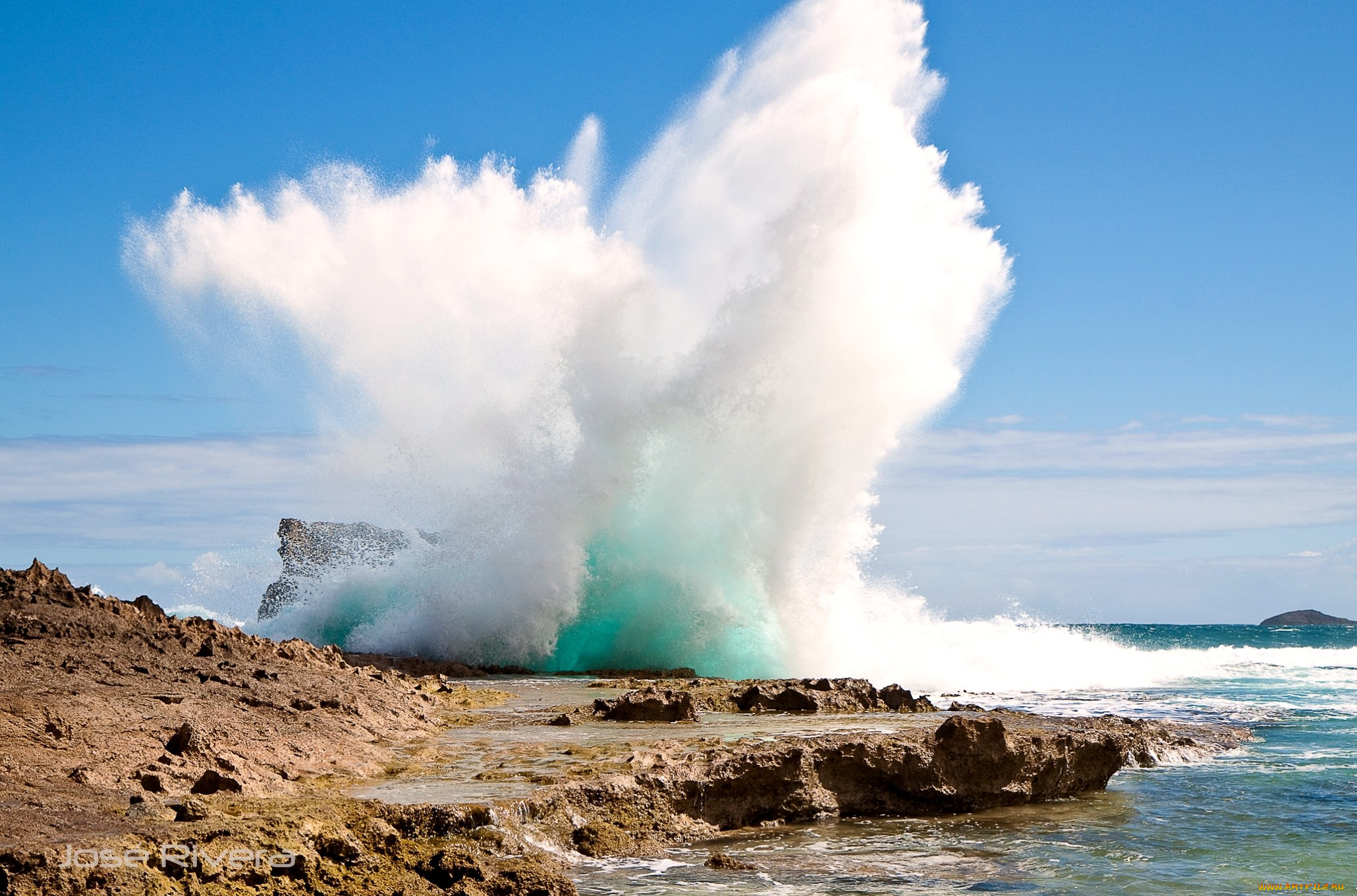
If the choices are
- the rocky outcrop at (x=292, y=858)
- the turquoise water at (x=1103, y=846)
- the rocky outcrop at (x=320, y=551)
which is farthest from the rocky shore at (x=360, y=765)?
the rocky outcrop at (x=320, y=551)

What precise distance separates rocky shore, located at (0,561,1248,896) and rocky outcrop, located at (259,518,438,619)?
1376 cm

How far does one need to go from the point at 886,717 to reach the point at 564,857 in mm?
5271

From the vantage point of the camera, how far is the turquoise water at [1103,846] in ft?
20.5

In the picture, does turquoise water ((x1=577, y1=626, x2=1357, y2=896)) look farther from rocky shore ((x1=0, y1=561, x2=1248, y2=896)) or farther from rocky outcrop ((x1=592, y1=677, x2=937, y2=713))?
rocky outcrop ((x1=592, y1=677, x2=937, y2=713))

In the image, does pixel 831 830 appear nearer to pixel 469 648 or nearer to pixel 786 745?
pixel 786 745

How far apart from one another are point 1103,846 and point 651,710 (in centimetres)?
457

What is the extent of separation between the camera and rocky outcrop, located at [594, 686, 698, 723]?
10.6m

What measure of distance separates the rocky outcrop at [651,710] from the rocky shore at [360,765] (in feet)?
0.06

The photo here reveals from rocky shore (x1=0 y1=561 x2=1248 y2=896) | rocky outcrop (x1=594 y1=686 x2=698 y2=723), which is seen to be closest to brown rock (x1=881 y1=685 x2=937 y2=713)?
rocky shore (x1=0 y1=561 x2=1248 y2=896)

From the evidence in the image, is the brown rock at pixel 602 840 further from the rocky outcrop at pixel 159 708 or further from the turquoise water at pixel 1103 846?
the rocky outcrop at pixel 159 708

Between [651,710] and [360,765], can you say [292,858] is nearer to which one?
[360,765]

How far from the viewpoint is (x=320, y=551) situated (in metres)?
32.0

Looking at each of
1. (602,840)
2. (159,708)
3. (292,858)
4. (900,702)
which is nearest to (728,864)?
(602,840)

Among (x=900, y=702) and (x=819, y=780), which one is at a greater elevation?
(x=900, y=702)
